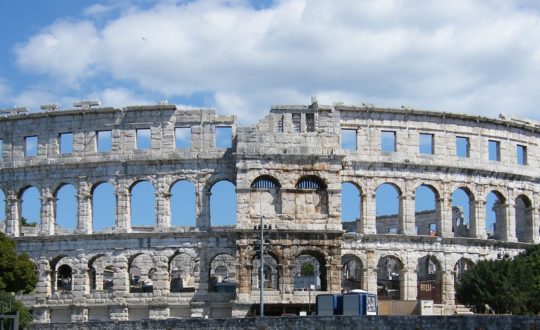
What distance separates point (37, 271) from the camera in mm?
53594

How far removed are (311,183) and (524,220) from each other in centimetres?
1656

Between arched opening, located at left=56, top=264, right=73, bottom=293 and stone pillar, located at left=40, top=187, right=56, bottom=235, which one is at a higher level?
stone pillar, located at left=40, top=187, right=56, bottom=235

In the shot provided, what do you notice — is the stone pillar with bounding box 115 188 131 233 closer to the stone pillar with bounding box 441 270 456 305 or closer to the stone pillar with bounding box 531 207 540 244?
the stone pillar with bounding box 441 270 456 305

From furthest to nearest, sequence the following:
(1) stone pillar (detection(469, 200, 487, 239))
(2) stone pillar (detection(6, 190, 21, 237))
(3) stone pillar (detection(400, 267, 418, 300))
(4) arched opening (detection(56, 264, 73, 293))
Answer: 1. (4) arched opening (detection(56, 264, 73, 293))
2. (1) stone pillar (detection(469, 200, 487, 239))
3. (2) stone pillar (detection(6, 190, 21, 237))
4. (3) stone pillar (detection(400, 267, 418, 300))

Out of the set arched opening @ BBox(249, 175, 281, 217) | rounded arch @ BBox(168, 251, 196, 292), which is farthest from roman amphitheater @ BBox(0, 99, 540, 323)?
rounded arch @ BBox(168, 251, 196, 292)

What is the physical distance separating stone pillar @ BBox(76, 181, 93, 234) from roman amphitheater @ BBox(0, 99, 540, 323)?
0.21 feet

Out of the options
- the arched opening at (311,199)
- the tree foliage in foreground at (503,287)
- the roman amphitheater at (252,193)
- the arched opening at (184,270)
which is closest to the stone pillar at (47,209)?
the roman amphitheater at (252,193)

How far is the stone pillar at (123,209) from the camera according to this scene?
175 ft

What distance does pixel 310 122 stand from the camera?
52.5 meters

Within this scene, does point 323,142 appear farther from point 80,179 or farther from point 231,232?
point 80,179

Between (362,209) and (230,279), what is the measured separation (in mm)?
17345

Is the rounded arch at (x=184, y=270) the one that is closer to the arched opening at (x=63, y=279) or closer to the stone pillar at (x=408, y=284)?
the arched opening at (x=63, y=279)

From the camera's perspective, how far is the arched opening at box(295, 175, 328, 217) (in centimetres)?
5112

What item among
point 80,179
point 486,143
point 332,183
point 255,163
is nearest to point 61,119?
point 80,179
